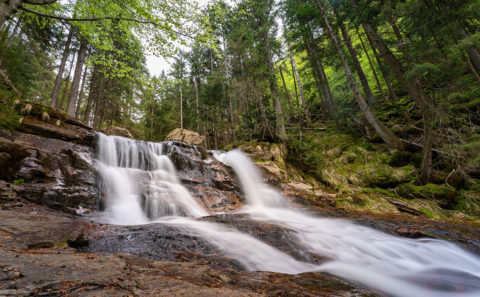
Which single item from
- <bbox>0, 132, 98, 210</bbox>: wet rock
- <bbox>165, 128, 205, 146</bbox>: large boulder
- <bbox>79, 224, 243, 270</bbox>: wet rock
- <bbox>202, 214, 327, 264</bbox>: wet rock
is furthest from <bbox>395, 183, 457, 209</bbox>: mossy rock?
<bbox>165, 128, 205, 146</bbox>: large boulder

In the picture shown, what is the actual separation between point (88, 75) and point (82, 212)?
2171 cm

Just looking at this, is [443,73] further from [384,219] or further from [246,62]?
[246,62]

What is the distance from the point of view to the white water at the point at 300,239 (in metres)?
2.93

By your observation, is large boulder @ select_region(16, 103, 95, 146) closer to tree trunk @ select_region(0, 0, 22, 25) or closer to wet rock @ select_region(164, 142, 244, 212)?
wet rock @ select_region(164, 142, 244, 212)

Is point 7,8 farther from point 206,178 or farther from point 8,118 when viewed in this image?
point 206,178

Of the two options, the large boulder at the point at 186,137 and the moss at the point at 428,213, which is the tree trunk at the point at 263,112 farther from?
the large boulder at the point at 186,137

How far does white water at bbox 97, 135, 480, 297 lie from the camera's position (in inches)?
115

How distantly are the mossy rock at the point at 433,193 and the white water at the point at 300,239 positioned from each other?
3664mm

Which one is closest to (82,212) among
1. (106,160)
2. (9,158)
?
(9,158)

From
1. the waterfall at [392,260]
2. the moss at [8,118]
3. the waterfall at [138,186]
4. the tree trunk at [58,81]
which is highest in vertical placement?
the tree trunk at [58,81]

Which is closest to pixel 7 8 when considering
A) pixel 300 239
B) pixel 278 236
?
pixel 278 236

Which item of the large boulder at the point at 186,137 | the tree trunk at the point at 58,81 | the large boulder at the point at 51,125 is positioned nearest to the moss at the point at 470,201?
the large boulder at the point at 51,125

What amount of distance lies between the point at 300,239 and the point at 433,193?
6.10 m

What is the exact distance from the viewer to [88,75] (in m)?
20.2
